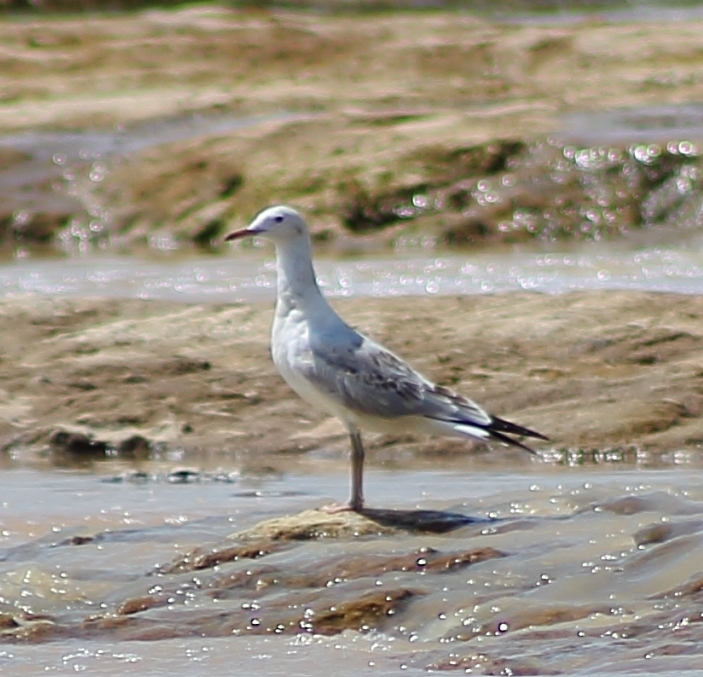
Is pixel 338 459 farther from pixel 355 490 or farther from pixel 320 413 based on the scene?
pixel 355 490

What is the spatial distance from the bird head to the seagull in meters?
0.40

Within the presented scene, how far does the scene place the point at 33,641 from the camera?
5641 millimetres

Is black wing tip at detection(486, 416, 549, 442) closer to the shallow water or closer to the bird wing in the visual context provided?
the bird wing

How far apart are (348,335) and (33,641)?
169cm

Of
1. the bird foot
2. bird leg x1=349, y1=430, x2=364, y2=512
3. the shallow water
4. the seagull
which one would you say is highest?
the seagull

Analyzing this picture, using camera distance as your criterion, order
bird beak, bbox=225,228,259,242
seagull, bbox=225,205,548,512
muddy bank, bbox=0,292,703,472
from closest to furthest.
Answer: seagull, bbox=225,205,548,512 < bird beak, bbox=225,228,259,242 < muddy bank, bbox=0,292,703,472

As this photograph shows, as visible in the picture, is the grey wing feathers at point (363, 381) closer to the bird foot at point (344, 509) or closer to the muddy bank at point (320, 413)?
the bird foot at point (344, 509)

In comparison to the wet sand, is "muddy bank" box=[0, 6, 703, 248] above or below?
above

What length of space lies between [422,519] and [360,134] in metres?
12.3

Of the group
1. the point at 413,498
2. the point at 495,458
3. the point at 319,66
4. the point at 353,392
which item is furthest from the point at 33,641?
the point at 319,66

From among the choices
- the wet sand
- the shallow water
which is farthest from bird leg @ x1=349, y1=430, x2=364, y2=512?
the shallow water

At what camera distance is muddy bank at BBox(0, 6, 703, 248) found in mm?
17047

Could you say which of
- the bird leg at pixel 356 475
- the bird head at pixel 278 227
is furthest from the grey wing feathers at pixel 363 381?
the bird head at pixel 278 227

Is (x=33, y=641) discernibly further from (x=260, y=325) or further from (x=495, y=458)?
(x=260, y=325)
